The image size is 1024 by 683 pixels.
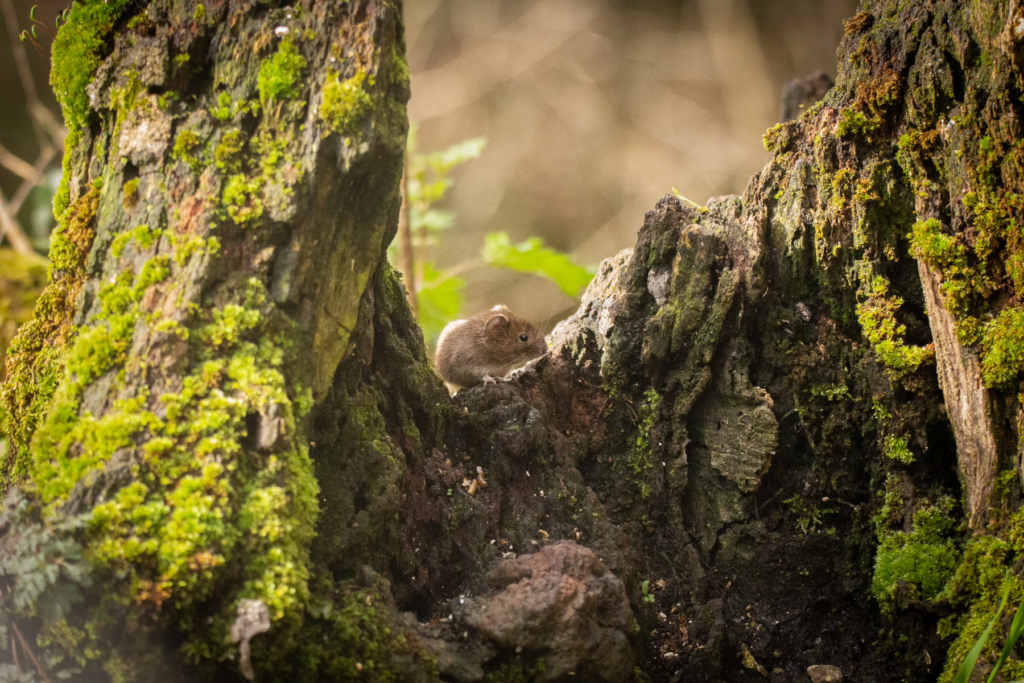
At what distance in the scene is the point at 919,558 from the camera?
2512 mm

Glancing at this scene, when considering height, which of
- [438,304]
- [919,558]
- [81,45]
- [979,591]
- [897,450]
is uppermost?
[438,304]

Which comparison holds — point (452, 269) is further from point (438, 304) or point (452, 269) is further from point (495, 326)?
point (495, 326)

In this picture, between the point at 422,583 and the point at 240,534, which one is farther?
the point at 422,583

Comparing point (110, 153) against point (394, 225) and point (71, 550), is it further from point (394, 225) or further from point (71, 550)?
point (71, 550)

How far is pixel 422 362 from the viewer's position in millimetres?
2818

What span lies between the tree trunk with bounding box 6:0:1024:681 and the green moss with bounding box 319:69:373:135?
0.03 ft

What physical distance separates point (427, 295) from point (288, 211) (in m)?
3.36

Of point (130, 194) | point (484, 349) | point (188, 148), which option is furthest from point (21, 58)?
point (188, 148)

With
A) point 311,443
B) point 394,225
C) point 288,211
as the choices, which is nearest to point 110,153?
point 288,211

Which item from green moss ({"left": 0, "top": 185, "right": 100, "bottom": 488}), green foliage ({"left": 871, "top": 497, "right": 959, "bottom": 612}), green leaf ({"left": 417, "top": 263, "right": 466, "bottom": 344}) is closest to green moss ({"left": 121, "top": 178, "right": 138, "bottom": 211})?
green moss ({"left": 0, "top": 185, "right": 100, "bottom": 488})

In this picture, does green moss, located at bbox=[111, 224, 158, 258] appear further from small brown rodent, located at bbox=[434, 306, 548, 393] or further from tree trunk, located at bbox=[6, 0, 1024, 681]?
small brown rodent, located at bbox=[434, 306, 548, 393]

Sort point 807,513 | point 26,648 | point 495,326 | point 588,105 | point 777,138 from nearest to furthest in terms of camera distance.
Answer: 1. point 26,648
2. point 807,513
3. point 777,138
4. point 495,326
5. point 588,105

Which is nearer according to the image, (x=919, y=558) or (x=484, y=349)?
(x=919, y=558)

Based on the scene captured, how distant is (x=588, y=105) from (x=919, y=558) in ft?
29.9
